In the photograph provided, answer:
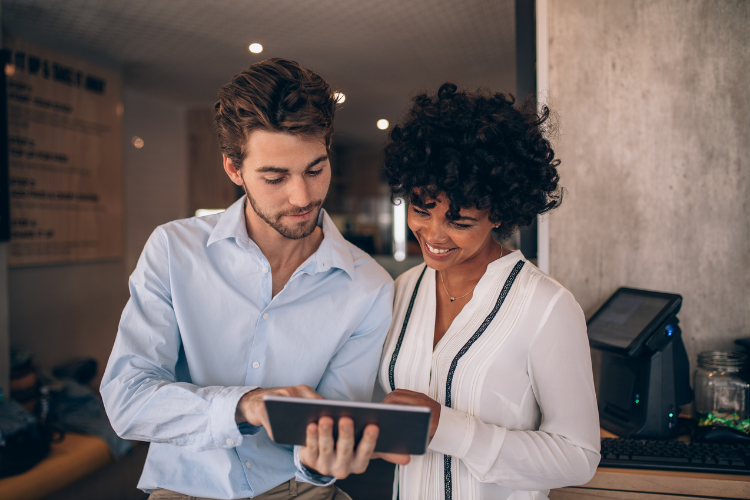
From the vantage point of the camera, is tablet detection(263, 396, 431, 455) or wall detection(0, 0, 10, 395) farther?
wall detection(0, 0, 10, 395)

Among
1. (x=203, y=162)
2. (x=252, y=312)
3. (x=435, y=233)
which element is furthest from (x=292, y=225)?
(x=203, y=162)

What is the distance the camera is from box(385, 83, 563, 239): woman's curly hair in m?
1.24

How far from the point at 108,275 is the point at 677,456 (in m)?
3.94

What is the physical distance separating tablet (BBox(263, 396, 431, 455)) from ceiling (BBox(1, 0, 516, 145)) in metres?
1.94

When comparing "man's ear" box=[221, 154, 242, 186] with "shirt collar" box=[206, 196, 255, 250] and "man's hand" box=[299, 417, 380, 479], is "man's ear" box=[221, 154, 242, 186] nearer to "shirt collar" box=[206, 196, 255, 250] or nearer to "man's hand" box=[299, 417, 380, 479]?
"shirt collar" box=[206, 196, 255, 250]

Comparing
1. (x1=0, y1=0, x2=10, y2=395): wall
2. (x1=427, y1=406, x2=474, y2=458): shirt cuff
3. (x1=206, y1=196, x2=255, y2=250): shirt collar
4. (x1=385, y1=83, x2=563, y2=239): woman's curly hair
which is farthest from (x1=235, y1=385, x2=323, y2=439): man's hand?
(x1=0, y1=0, x2=10, y2=395): wall

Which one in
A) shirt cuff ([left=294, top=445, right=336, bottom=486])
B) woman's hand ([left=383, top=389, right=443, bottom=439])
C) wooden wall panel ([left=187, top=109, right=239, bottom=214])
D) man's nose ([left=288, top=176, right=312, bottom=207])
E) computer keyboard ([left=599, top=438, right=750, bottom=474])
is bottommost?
computer keyboard ([left=599, top=438, right=750, bottom=474])

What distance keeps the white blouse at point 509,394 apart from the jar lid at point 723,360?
0.84m

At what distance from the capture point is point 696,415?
5.93 feet

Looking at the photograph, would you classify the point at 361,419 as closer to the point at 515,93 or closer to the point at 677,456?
the point at 677,456

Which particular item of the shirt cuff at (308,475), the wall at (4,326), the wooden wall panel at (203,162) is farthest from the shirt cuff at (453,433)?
the wooden wall panel at (203,162)

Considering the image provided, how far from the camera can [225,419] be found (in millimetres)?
1121

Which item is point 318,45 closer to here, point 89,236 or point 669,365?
point 89,236

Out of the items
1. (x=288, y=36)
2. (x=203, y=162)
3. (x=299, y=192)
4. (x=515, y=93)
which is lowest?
(x=299, y=192)
